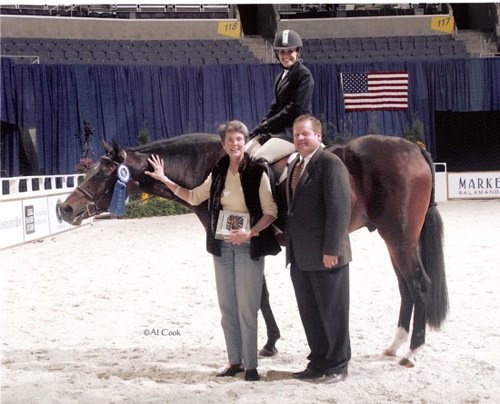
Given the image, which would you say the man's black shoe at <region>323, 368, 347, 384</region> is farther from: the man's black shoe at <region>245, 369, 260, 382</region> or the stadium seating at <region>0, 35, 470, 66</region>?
the stadium seating at <region>0, 35, 470, 66</region>

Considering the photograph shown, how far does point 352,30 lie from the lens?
6.12 metres

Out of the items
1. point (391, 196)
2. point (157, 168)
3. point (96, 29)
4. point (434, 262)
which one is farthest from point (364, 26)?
point (157, 168)

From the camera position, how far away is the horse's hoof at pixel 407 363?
2675 mm

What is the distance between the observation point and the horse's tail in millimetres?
2852

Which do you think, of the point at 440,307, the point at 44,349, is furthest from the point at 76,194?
the point at 440,307

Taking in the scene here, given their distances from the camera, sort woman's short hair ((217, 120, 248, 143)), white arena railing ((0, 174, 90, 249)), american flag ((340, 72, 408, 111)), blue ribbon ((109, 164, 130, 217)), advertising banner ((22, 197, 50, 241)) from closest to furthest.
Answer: woman's short hair ((217, 120, 248, 143))
blue ribbon ((109, 164, 130, 217))
american flag ((340, 72, 408, 111))
white arena railing ((0, 174, 90, 249))
advertising banner ((22, 197, 50, 241))

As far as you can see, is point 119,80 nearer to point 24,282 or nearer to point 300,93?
point 24,282

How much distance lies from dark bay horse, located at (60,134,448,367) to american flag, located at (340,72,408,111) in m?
1.02

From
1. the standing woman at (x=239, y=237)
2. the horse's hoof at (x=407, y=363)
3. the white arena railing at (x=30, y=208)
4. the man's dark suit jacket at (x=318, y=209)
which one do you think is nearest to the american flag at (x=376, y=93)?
the man's dark suit jacket at (x=318, y=209)

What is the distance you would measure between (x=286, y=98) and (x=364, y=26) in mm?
3585

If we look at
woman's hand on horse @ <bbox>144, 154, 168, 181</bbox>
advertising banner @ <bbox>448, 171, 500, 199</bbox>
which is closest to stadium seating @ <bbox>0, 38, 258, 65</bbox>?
woman's hand on horse @ <bbox>144, 154, 168, 181</bbox>

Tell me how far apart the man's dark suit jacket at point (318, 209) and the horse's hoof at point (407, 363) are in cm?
63

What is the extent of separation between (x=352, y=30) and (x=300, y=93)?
3.81 m

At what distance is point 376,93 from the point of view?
13.6 ft
